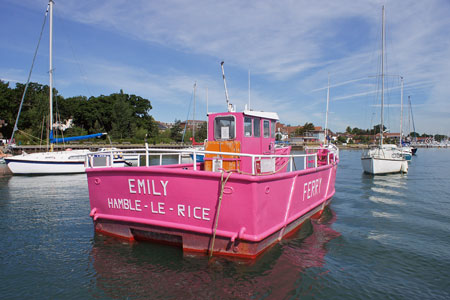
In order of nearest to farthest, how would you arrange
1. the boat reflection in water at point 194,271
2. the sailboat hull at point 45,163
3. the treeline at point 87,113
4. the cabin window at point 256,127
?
1. the boat reflection in water at point 194,271
2. the cabin window at point 256,127
3. the sailboat hull at point 45,163
4. the treeline at point 87,113

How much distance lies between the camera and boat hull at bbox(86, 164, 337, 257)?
5.87 m

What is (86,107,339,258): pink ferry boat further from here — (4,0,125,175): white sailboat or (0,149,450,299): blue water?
(4,0,125,175): white sailboat

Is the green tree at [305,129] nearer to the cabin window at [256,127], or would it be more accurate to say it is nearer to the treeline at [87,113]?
the treeline at [87,113]

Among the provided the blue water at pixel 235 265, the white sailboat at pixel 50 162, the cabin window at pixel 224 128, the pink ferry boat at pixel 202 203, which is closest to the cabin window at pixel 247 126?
the cabin window at pixel 224 128

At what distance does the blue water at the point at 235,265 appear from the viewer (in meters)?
5.18

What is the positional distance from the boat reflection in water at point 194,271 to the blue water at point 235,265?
19mm

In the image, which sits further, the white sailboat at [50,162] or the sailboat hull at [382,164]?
the sailboat hull at [382,164]

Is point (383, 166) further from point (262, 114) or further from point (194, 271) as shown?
point (194, 271)

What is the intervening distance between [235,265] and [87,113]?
68006mm

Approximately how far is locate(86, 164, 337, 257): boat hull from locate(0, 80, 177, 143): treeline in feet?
156

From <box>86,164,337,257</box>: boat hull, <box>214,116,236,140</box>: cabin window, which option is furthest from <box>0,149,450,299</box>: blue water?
<box>214,116,236,140</box>: cabin window

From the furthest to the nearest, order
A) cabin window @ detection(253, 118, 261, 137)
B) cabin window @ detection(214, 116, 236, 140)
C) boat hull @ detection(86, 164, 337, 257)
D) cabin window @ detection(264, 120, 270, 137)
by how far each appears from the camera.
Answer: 1. cabin window @ detection(264, 120, 270, 137)
2. cabin window @ detection(253, 118, 261, 137)
3. cabin window @ detection(214, 116, 236, 140)
4. boat hull @ detection(86, 164, 337, 257)

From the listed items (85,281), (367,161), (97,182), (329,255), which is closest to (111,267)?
(85,281)

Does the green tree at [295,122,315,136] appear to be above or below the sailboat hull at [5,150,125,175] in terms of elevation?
above
